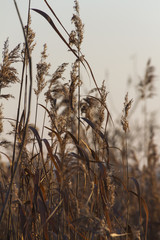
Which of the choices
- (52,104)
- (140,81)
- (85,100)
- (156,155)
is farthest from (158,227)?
(52,104)

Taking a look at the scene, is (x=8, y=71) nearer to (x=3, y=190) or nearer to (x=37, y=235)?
(x=3, y=190)

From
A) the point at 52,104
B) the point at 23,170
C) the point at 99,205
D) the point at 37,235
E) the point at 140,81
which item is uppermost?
the point at 140,81

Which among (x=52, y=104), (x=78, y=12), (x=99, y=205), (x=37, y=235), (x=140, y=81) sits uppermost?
(x=140, y=81)

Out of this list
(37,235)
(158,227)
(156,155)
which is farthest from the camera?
(156,155)

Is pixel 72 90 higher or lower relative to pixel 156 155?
lower

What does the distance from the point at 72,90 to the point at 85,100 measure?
0.43m

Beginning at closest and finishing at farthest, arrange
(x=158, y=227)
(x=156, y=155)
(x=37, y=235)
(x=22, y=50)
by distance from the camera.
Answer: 1. (x=37, y=235)
2. (x=22, y=50)
3. (x=158, y=227)
4. (x=156, y=155)

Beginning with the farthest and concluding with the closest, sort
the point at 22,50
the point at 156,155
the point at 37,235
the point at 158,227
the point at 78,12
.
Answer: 1. the point at 156,155
2. the point at 158,227
3. the point at 78,12
4. the point at 22,50
5. the point at 37,235

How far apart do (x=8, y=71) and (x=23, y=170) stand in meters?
0.66

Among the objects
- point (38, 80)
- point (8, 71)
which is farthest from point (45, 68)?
point (8, 71)

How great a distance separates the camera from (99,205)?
92.4 inches

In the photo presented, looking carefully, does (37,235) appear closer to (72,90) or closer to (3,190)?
(3,190)

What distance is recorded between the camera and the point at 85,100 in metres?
2.78

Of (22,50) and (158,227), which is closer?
(22,50)
